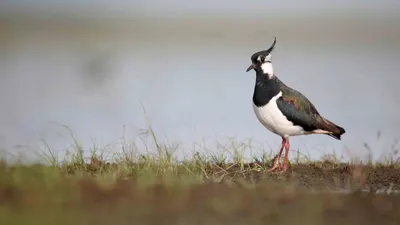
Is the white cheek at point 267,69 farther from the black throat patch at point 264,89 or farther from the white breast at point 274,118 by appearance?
the white breast at point 274,118

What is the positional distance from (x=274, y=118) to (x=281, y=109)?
12cm

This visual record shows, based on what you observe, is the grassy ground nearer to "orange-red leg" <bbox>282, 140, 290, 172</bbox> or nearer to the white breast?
"orange-red leg" <bbox>282, 140, 290, 172</bbox>

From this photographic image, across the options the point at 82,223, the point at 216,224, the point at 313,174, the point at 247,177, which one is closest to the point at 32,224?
the point at 82,223

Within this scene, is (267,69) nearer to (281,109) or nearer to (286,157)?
(281,109)

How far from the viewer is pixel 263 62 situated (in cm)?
744

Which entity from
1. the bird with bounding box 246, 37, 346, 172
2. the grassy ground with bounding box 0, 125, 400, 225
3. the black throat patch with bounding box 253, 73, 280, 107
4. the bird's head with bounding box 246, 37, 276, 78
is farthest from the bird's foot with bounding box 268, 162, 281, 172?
the grassy ground with bounding box 0, 125, 400, 225

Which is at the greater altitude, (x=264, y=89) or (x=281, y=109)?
(x=264, y=89)

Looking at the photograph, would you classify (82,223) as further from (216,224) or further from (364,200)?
(364,200)

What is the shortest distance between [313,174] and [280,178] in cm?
39

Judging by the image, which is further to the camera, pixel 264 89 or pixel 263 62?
pixel 263 62

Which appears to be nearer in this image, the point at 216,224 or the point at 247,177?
the point at 216,224

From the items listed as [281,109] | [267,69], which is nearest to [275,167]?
[281,109]

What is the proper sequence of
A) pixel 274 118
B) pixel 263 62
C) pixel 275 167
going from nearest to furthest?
pixel 275 167 → pixel 274 118 → pixel 263 62

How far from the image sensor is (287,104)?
7250mm
